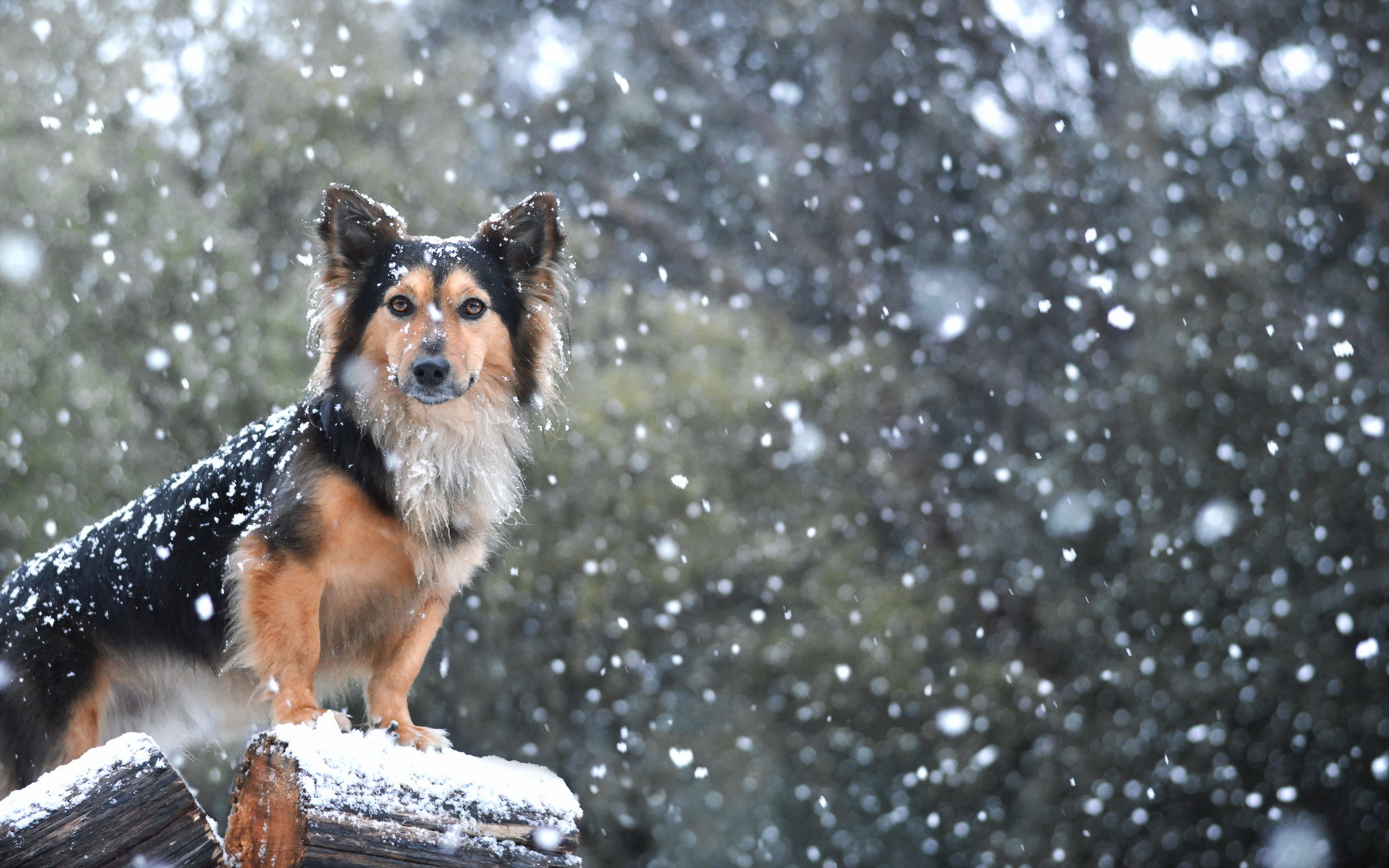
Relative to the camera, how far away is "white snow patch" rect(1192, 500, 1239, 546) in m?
10.8

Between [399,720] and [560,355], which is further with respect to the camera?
[560,355]

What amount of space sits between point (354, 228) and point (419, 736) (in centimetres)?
148

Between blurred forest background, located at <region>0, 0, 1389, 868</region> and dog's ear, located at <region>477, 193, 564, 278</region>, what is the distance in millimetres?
5246

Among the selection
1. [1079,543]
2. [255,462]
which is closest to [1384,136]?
[1079,543]

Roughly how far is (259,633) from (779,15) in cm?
1148

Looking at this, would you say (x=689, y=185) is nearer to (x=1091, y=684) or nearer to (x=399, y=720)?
(x=1091, y=684)

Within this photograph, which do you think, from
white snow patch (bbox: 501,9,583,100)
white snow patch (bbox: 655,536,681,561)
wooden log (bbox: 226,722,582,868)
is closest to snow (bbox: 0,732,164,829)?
wooden log (bbox: 226,722,582,868)

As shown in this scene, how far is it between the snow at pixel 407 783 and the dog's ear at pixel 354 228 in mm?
1571

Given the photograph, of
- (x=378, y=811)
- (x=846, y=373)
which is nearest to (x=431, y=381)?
(x=378, y=811)

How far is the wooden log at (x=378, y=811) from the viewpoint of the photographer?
214 cm

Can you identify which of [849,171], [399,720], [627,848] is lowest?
[627,848]

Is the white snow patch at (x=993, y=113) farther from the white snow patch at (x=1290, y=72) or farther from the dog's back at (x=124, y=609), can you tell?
the dog's back at (x=124, y=609)

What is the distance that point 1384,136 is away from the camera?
1097 cm

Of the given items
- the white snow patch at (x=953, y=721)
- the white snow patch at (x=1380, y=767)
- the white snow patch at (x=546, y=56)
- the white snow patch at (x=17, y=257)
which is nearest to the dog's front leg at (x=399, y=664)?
the white snow patch at (x=17, y=257)
